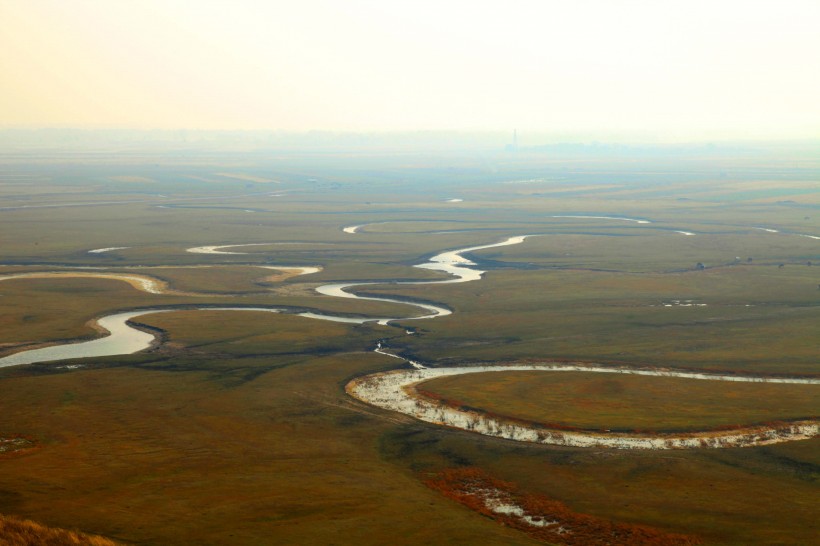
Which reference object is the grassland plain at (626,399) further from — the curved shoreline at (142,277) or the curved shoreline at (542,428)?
the curved shoreline at (142,277)

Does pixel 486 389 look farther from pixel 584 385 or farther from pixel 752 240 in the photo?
pixel 752 240

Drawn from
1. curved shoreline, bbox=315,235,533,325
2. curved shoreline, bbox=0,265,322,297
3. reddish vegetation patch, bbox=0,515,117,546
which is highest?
reddish vegetation patch, bbox=0,515,117,546

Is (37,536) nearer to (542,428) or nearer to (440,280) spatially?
(542,428)

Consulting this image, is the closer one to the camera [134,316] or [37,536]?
[37,536]

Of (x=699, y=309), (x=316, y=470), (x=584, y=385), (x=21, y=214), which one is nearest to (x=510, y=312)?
(x=699, y=309)

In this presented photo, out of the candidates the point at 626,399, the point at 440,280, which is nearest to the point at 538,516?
the point at 626,399

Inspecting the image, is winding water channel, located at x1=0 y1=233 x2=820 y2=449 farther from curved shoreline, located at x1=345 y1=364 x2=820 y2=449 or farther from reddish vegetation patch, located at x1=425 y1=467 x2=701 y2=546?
reddish vegetation patch, located at x1=425 y1=467 x2=701 y2=546

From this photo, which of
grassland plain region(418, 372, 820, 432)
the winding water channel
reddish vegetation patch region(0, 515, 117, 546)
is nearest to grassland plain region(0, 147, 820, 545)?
grassland plain region(418, 372, 820, 432)
